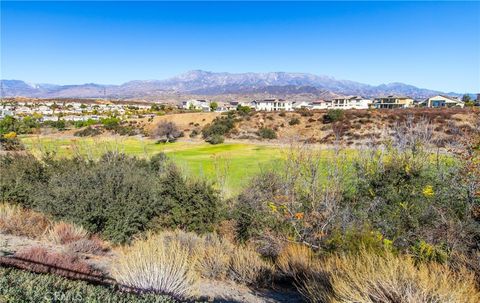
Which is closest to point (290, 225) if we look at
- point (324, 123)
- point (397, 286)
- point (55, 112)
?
point (397, 286)

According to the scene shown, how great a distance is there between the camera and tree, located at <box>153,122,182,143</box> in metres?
64.6

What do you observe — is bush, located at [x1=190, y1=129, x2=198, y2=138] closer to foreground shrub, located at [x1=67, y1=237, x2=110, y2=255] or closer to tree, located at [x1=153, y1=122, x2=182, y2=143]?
tree, located at [x1=153, y1=122, x2=182, y2=143]

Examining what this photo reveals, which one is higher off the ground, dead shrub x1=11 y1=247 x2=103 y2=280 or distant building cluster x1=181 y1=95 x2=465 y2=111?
distant building cluster x1=181 y1=95 x2=465 y2=111

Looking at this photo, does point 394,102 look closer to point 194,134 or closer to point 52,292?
point 194,134

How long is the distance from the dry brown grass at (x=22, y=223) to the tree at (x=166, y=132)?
5171 centimetres

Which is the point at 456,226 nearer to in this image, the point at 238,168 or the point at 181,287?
the point at 181,287

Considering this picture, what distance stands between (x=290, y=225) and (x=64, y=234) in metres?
7.42

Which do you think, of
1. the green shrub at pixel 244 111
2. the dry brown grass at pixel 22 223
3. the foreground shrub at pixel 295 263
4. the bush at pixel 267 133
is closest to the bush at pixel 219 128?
the green shrub at pixel 244 111

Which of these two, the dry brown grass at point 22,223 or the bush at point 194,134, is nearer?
the dry brown grass at point 22,223

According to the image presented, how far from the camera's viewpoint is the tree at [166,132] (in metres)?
64.6

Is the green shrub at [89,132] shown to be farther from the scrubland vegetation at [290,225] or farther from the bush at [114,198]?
the bush at [114,198]

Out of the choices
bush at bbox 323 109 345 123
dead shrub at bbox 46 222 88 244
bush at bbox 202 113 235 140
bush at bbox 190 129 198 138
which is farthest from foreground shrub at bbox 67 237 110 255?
bush at bbox 323 109 345 123

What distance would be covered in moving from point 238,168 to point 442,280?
2642 centimetres

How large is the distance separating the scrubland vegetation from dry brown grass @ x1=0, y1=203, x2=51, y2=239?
0.06 m
